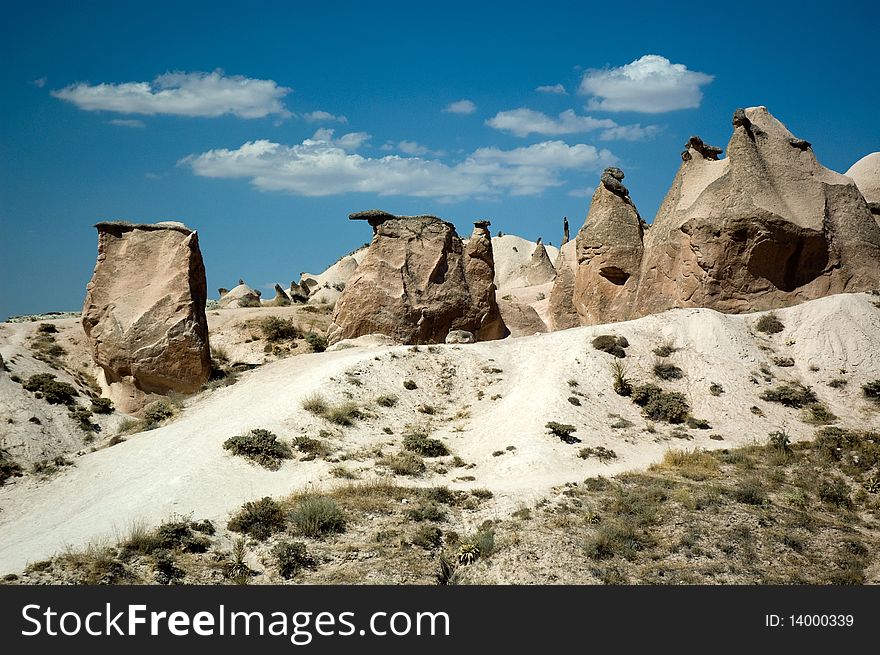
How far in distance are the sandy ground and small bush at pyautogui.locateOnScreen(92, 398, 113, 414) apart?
298 cm

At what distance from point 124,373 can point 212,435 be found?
6.88 metres

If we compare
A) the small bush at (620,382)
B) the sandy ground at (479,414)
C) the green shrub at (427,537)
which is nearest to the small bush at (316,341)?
the sandy ground at (479,414)

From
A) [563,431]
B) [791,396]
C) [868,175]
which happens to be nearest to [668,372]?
[791,396]

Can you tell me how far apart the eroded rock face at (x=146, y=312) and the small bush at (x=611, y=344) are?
41.5ft

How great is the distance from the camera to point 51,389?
80.4ft

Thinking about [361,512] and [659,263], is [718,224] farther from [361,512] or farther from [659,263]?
[361,512]

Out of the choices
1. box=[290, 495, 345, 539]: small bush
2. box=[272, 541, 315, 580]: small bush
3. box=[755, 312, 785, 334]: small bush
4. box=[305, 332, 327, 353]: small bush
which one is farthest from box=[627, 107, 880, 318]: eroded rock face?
box=[272, 541, 315, 580]: small bush

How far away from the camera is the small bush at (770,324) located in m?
25.5

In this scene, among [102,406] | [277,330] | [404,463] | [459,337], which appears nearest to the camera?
[404,463]

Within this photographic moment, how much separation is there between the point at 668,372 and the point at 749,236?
6.12m

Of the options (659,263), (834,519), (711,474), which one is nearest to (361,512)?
(711,474)

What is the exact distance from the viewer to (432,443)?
20438mm

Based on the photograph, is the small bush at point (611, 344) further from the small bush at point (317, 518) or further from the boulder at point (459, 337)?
the small bush at point (317, 518)

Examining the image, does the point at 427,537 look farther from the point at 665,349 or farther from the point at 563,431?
the point at 665,349
